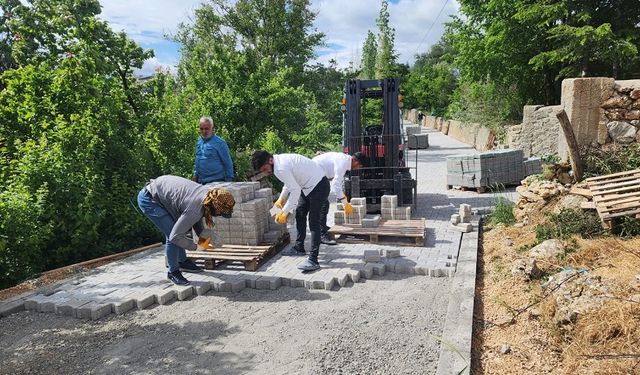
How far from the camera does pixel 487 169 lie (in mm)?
10891

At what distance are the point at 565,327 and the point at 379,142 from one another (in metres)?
5.85

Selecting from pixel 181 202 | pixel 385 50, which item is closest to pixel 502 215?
pixel 181 202

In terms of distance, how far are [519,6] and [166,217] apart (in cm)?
1492

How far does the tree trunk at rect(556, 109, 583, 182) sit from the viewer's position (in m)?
6.91

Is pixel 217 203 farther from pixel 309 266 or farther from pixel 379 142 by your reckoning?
pixel 379 142

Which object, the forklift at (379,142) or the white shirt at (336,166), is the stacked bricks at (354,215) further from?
the forklift at (379,142)

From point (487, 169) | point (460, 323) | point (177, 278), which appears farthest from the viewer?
point (487, 169)

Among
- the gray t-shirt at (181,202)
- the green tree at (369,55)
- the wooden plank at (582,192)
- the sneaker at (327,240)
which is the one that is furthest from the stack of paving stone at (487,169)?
the green tree at (369,55)

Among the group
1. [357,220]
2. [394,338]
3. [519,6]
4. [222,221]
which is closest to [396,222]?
[357,220]

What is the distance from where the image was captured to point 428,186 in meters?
12.5

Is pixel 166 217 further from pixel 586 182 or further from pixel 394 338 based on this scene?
pixel 586 182

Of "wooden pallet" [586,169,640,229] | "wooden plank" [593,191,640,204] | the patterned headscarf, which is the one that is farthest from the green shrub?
the patterned headscarf

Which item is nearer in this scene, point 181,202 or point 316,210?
point 181,202

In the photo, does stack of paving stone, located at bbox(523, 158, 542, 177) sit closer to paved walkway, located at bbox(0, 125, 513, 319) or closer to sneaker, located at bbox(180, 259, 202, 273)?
paved walkway, located at bbox(0, 125, 513, 319)
